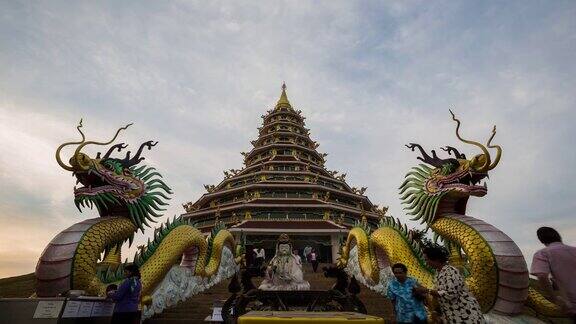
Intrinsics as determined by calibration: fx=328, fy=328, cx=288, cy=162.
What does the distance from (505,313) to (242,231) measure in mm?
15448

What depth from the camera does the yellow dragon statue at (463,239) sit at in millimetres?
5172

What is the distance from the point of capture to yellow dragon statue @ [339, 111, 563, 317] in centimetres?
517

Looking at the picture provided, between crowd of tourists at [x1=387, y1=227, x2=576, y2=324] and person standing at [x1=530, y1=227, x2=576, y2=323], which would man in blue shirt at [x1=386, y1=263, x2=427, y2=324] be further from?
person standing at [x1=530, y1=227, x2=576, y2=323]

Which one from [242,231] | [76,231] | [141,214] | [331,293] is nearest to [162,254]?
[141,214]

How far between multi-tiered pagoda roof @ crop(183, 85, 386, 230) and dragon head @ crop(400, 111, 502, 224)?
1064 centimetres

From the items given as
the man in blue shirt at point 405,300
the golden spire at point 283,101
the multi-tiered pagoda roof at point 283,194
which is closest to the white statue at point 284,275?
the man in blue shirt at point 405,300

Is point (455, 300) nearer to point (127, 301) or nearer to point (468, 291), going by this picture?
point (468, 291)

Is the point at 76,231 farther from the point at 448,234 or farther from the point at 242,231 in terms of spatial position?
the point at 242,231

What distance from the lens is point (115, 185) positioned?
6582 millimetres

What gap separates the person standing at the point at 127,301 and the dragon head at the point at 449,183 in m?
5.59

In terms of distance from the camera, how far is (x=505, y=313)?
5.11 meters

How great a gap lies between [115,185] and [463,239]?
6.69m

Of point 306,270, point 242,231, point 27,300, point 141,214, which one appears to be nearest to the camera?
point 27,300

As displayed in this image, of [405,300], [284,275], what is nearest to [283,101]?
[284,275]
